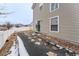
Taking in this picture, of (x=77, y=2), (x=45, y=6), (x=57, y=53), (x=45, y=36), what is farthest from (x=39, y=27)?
(x=77, y=2)

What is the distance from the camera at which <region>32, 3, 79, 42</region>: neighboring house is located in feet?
5.99

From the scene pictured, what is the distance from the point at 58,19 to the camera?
1.86 meters

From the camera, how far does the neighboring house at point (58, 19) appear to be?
5.99ft

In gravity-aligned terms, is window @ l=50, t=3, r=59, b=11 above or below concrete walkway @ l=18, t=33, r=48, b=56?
above

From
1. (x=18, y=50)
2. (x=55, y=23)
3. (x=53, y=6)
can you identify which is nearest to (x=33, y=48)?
(x=18, y=50)

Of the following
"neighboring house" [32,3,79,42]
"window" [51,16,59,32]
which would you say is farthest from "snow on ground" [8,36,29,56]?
"window" [51,16,59,32]

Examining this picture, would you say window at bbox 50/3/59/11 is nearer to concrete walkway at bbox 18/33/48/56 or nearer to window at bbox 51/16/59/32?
A: window at bbox 51/16/59/32

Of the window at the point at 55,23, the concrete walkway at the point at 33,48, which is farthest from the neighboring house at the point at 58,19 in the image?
the concrete walkway at the point at 33,48

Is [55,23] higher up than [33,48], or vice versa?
[55,23]

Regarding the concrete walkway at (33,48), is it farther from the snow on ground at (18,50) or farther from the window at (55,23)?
the window at (55,23)

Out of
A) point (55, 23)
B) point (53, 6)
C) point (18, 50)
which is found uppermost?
point (53, 6)

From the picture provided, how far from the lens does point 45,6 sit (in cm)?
189

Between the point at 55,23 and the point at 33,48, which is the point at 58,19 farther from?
the point at 33,48

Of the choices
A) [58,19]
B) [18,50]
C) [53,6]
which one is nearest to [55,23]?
[58,19]
